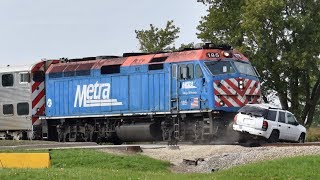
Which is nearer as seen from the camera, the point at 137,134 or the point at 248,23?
the point at 137,134

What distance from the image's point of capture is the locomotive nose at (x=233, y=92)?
A: 2853 centimetres

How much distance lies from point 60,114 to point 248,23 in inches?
609

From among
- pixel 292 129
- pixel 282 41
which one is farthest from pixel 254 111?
pixel 282 41

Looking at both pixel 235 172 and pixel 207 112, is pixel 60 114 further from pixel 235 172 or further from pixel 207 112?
pixel 235 172

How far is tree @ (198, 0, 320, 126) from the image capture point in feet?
143

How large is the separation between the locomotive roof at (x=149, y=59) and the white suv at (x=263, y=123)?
10.1 feet

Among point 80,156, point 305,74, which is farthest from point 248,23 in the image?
point 80,156

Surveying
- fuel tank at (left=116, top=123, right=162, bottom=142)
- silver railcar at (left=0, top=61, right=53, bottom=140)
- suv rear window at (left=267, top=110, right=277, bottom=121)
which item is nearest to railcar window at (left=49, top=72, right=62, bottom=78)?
silver railcar at (left=0, top=61, right=53, bottom=140)

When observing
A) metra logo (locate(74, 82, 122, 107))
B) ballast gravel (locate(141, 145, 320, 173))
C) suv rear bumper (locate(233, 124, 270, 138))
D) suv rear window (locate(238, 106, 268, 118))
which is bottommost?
ballast gravel (locate(141, 145, 320, 173))

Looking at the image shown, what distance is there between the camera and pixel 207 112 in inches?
1121

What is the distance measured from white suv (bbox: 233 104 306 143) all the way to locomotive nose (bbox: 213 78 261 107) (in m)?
0.96

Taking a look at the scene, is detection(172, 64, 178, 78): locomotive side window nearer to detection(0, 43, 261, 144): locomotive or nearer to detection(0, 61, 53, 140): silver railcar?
detection(0, 43, 261, 144): locomotive

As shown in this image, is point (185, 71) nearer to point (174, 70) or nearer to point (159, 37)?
point (174, 70)

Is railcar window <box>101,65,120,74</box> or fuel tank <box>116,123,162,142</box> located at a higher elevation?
railcar window <box>101,65,120,74</box>
